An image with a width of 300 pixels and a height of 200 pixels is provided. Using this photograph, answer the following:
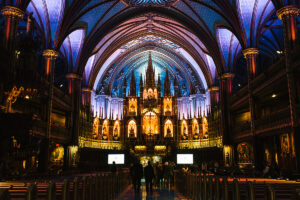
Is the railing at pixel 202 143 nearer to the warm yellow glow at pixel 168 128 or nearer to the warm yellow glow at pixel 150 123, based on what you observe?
the warm yellow glow at pixel 168 128

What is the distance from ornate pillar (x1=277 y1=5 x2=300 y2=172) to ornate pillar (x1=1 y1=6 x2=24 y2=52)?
48.1 ft

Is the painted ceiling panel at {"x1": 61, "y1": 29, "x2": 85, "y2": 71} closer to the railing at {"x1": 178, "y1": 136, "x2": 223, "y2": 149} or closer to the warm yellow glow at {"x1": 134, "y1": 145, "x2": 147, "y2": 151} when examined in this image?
the warm yellow glow at {"x1": 134, "y1": 145, "x2": 147, "y2": 151}

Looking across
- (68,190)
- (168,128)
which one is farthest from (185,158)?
(68,190)

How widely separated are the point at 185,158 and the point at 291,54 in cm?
1837

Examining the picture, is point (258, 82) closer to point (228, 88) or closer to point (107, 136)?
point (228, 88)

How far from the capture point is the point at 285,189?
6.66 metres

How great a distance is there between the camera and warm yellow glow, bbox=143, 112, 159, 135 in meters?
30.9

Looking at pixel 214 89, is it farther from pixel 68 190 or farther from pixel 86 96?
pixel 68 190

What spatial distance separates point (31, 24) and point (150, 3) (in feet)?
45.2

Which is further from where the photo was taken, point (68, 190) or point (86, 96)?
point (86, 96)

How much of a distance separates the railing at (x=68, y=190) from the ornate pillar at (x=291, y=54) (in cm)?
956

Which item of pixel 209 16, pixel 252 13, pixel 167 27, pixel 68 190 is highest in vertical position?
pixel 167 27

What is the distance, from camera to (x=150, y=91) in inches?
1271

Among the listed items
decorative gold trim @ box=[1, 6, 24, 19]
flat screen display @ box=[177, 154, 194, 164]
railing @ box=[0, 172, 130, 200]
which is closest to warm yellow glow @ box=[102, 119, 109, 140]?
flat screen display @ box=[177, 154, 194, 164]
